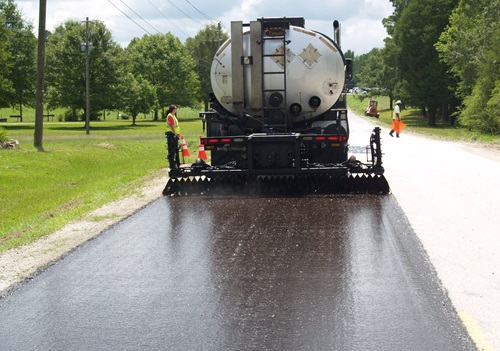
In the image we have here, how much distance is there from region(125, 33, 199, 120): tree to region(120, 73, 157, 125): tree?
1215cm

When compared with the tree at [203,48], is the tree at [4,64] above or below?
below

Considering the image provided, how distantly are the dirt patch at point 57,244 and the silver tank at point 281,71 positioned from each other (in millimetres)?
2741

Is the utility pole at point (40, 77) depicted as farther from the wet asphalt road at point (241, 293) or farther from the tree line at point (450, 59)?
the tree line at point (450, 59)

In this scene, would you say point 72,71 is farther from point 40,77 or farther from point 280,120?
point 280,120

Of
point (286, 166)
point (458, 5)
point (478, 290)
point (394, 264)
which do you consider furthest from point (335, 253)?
point (458, 5)

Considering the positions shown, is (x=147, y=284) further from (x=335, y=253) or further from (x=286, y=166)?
(x=286, y=166)

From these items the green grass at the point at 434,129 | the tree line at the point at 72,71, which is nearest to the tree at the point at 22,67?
the tree line at the point at 72,71

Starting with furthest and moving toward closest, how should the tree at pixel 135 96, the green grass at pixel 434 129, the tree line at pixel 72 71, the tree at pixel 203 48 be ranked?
the tree at pixel 203 48, the tree at pixel 135 96, the tree line at pixel 72 71, the green grass at pixel 434 129

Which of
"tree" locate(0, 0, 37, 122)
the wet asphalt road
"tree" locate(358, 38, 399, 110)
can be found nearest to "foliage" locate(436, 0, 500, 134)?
"tree" locate(358, 38, 399, 110)

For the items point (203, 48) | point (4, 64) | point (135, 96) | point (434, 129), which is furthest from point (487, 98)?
point (203, 48)

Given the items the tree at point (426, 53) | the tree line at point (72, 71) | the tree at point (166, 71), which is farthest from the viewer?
the tree at point (166, 71)

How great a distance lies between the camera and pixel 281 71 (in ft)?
45.6

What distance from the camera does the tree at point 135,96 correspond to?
210ft

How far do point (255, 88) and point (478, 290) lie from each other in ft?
27.1
